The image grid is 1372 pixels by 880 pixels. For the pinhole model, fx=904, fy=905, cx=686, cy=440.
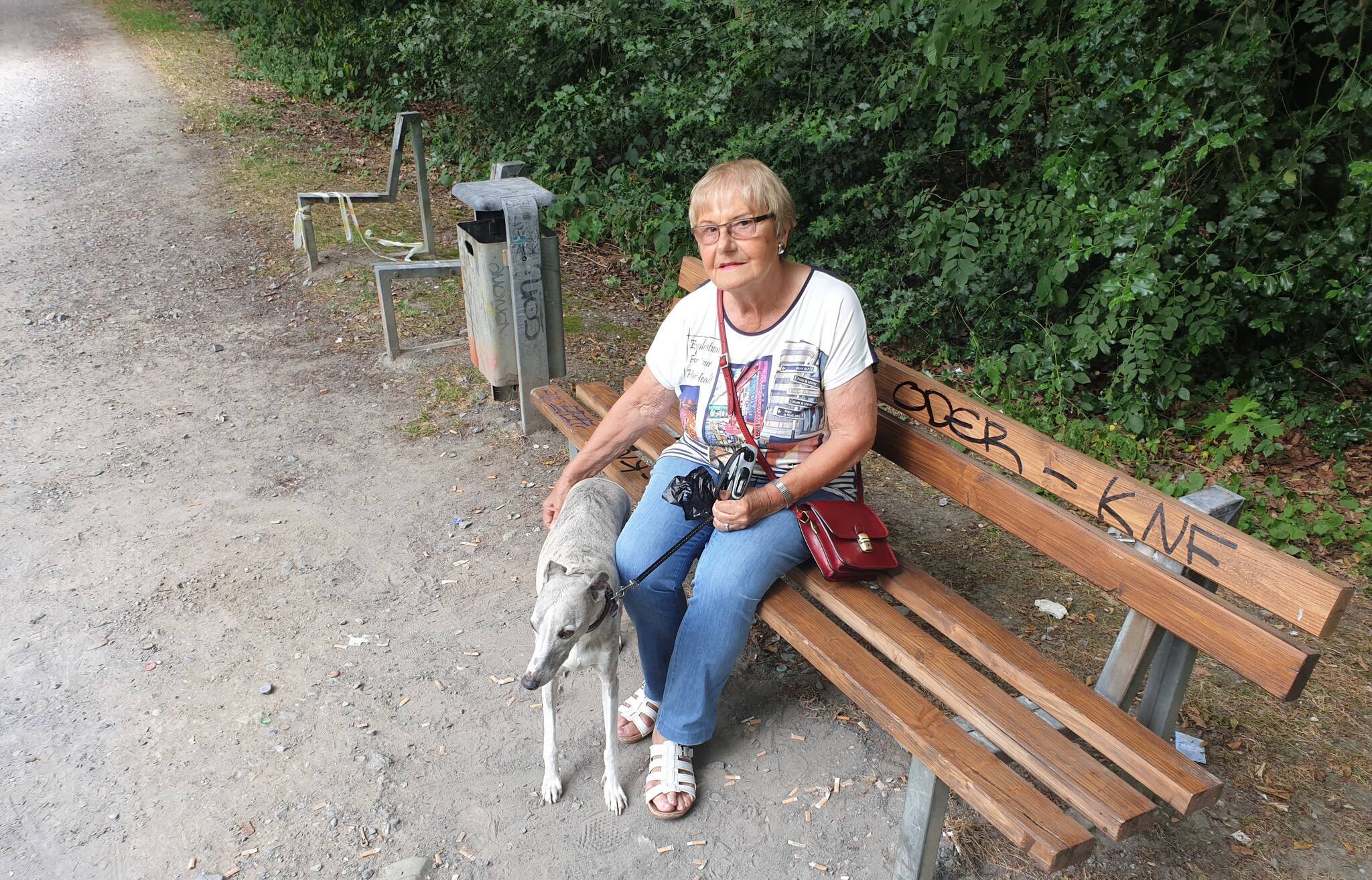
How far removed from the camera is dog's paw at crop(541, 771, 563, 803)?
2873 millimetres

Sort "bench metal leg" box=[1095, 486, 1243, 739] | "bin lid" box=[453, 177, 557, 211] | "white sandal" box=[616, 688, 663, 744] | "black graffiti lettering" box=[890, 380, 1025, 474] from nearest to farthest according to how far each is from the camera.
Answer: "bench metal leg" box=[1095, 486, 1243, 739] < "black graffiti lettering" box=[890, 380, 1025, 474] < "white sandal" box=[616, 688, 663, 744] < "bin lid" box=[453, 177, 557, 211]

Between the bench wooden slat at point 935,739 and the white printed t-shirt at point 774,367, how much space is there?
48cm

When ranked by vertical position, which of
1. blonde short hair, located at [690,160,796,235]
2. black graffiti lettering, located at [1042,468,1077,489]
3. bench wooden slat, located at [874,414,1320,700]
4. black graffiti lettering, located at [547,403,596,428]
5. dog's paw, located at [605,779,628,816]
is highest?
blonde short hair, located at [690,160,796,235]

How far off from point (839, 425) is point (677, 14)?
5.90 metres

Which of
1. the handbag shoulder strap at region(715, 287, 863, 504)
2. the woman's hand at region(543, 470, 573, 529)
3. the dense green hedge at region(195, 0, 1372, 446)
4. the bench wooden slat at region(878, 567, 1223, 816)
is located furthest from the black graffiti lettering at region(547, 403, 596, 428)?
the dense green hedge at region(195, 0, 1372, 446)

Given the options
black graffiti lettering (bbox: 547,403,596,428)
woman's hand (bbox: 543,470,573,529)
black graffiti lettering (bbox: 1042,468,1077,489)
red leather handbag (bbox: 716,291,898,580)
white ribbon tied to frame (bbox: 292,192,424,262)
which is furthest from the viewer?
white ribbon tied to frame (bbox: 292,192,424,262)

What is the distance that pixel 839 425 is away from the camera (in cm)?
281

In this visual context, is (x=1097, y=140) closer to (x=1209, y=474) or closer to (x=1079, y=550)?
(x=1209, y=474)

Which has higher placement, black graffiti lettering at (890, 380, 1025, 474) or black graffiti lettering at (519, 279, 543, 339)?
black graffiti lettering at (890, 380, 1025, 474)

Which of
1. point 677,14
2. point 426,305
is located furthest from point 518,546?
→ point 677,14

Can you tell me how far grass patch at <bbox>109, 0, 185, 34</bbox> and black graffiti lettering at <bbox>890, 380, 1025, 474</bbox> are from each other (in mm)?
17183

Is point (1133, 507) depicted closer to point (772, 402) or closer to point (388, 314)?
point (772, 402)

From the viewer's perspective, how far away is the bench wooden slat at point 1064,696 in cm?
211

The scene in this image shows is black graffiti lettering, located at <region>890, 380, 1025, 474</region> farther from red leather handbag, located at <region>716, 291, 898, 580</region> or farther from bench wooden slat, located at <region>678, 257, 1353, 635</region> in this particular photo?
red leather handbag, located at <region>716, 291, 898, 580</region>
